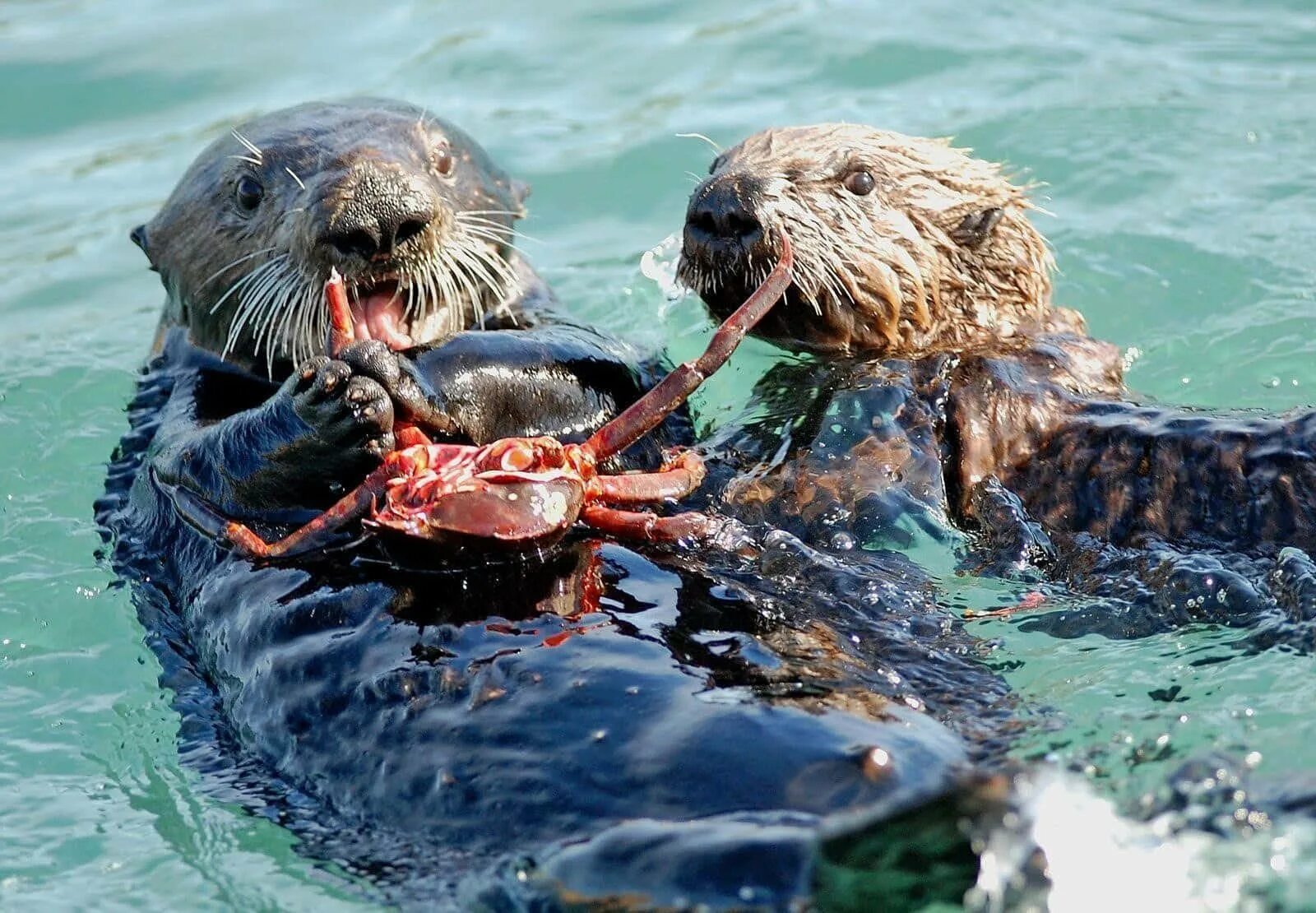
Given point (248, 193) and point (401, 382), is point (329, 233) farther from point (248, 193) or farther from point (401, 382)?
point (401, 382)

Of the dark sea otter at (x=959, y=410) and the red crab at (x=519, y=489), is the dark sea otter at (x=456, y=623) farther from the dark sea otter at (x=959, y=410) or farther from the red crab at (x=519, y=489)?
the dark sea otter at (x=959, y=410)

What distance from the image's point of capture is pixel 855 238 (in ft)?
16.3

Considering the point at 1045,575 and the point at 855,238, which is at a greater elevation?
the point at 855,238

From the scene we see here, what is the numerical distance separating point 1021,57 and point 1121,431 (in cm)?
482

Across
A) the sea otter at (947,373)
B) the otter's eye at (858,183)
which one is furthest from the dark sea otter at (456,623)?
the otter's eye at (858,183)

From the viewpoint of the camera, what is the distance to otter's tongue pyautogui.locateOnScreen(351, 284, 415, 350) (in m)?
4.85

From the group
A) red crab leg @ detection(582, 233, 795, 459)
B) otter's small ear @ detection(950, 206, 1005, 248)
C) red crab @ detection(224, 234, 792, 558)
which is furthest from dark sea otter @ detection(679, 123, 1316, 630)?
red crab leg @ detection(582, 233, 795, 459)

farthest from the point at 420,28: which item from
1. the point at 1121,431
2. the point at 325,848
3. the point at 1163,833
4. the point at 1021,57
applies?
the point at 1163,833

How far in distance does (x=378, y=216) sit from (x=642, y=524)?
1.25 meters

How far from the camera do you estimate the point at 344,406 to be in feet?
12.9

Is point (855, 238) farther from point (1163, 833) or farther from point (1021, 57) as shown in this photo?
point (1021, 57)

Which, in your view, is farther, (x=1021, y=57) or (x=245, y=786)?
(x=1021, y=57)

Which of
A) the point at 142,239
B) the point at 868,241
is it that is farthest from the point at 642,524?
the point at 142,239

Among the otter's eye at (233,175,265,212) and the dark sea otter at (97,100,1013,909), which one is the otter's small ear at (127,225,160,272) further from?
the otter's eye at (233,175,265,212)
